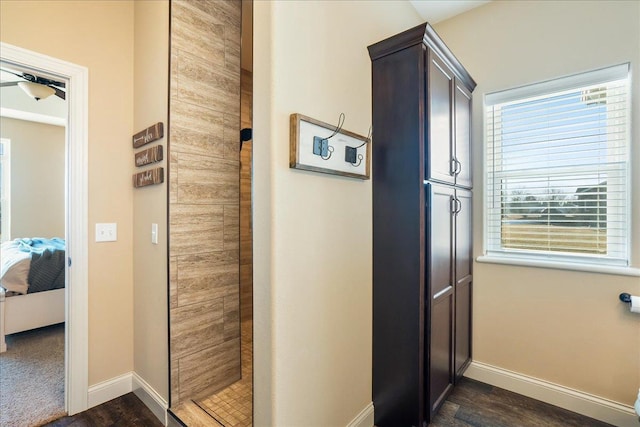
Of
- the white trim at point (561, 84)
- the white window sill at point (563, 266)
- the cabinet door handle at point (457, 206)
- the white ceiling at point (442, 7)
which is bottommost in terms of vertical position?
the white window sill at point (563, 266)

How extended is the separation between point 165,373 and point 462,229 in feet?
7.06

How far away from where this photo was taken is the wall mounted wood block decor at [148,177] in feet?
5.91

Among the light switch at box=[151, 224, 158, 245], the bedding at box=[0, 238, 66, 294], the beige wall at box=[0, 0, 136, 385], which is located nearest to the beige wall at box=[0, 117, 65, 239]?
the bedding at box=[0, 238, 66, 294]

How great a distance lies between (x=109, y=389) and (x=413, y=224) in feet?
7.48

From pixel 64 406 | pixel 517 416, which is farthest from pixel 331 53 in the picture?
pixel 64 406

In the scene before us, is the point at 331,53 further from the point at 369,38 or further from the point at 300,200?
the point at 300,200

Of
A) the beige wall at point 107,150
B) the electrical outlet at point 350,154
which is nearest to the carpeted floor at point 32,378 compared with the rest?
the beige wall at point 107,150

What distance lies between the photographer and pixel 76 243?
6.19 feet

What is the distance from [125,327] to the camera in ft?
6.88

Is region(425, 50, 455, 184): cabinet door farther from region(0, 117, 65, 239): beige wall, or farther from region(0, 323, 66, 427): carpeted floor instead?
region(0, 117, 65, 239): beige wall

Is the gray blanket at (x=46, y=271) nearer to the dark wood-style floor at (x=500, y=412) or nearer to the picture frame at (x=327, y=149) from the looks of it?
the picture frame at (x=327, y=149)

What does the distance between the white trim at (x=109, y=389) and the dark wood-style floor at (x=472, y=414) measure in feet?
0.11

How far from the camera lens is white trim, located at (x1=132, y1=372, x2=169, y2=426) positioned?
1.81m

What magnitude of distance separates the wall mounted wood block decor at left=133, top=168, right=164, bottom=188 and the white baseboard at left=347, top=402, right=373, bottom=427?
1.78m
